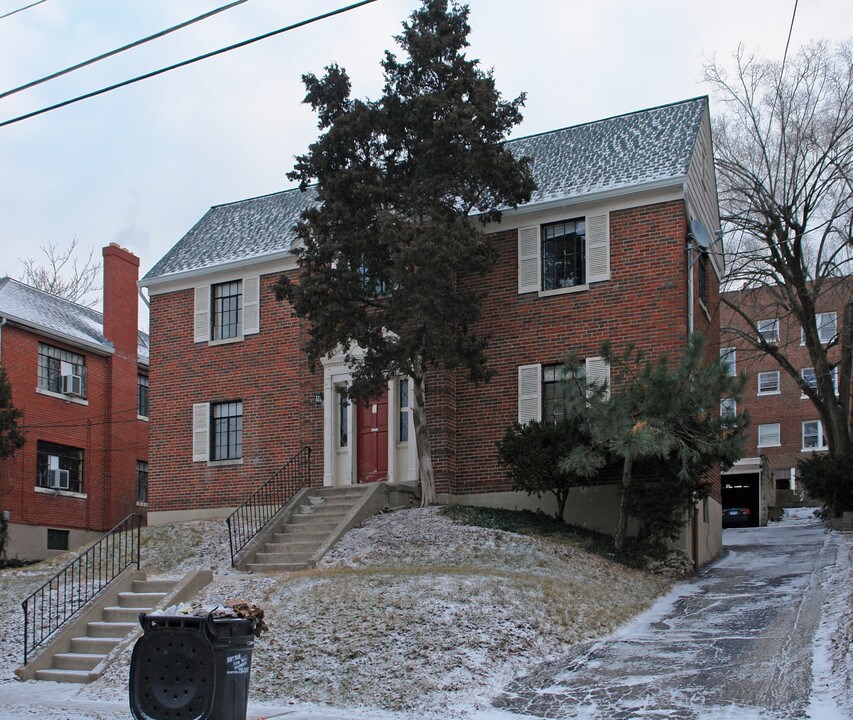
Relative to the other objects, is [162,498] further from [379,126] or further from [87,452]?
[379,126]

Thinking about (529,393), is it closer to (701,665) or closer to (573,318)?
(573,318)

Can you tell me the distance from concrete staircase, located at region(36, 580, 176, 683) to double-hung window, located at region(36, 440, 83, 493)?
1337cm

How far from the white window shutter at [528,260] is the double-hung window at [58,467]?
14.8 meters

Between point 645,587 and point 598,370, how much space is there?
480 cm

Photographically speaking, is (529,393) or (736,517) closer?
(529,393)

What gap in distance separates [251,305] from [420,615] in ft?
41.1

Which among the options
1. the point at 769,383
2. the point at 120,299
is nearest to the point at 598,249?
the point at 120,299

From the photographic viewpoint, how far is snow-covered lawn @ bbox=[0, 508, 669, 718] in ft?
33.8

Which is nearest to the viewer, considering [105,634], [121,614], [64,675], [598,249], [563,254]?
[64,675]

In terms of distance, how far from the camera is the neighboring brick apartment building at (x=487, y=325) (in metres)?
18.6

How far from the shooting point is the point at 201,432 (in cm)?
2281

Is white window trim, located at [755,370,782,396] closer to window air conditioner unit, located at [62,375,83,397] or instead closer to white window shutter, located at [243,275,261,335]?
white window shutter, located at [243,275,261,335]

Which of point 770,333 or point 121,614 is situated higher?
point 770,333

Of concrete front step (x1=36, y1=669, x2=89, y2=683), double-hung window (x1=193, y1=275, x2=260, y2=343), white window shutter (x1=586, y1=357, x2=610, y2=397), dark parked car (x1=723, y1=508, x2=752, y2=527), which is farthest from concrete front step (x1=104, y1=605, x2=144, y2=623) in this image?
dark parked car (x1=723, y1=508, x2=752, y2=527)
